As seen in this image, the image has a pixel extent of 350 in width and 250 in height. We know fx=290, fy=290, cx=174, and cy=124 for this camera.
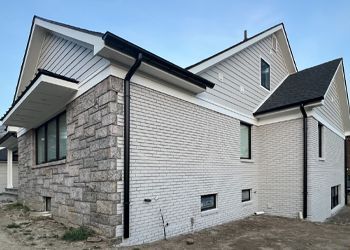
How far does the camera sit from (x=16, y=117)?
9.12 meters

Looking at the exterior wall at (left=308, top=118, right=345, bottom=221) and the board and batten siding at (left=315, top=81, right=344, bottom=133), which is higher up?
the board and batten siding at (left=315, top=81, right=344, bottom=133)

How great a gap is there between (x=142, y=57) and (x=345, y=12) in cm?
1050

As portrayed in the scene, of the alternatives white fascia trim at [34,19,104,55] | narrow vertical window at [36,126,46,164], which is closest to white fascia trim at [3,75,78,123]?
white fascia trim at [34,19,104,55]

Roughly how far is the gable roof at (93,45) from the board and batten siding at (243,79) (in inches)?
52.8

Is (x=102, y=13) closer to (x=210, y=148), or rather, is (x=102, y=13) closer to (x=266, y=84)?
(x=210, y=148)

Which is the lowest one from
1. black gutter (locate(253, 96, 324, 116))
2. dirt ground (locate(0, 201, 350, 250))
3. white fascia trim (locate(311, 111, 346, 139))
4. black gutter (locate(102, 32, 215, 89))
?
dirt ground (locate(0, 201, 350, 250))

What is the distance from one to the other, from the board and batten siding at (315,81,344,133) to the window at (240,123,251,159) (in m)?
2.42

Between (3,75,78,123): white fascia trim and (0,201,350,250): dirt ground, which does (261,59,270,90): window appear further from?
(3,75,78,123): white fascia trim

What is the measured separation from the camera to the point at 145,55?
218 inches

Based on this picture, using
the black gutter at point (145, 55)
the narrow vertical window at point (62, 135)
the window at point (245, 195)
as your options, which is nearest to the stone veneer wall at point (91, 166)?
the narrow vertical window at point (62, 135)

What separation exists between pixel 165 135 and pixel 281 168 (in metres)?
5.36

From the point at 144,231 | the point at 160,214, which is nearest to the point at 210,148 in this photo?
the point at 160,214

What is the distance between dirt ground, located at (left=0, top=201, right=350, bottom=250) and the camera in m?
5.49

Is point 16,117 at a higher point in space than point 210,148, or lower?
higher
